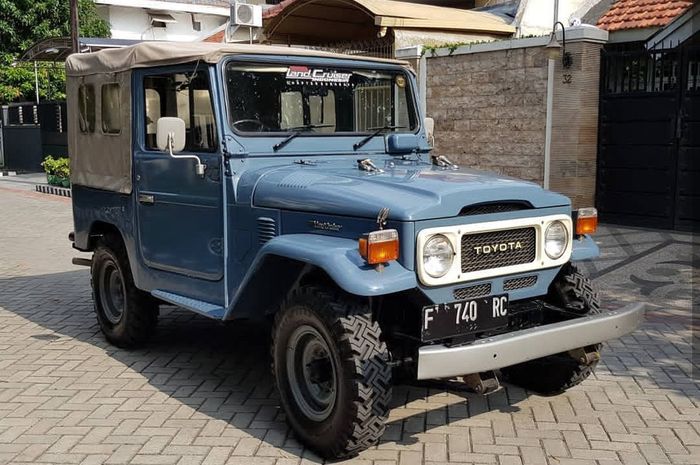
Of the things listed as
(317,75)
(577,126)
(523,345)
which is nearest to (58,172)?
(577,126)

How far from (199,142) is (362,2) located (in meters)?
7.98

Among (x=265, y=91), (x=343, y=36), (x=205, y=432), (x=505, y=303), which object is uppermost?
(x=343, y=36)

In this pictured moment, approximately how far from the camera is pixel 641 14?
1198 centimetres

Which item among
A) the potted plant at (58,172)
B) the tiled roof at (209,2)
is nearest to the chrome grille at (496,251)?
the potted plant at (58,172)

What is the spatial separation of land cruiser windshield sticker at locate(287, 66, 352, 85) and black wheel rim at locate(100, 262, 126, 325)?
7.25 ft

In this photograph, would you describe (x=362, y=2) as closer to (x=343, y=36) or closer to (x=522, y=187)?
(x=343, y=36)

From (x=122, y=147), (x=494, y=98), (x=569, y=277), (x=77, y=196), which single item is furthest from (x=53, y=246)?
(x=569, y=277)

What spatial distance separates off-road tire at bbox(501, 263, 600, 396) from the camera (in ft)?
14.9

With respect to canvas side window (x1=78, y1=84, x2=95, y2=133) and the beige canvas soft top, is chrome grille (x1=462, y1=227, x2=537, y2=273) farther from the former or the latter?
canvas side window (x1=78, y1=84, x2=95, y2=133)

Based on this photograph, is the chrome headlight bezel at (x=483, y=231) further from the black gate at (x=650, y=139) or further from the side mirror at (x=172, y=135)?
the black gate at (x=650, y=139)

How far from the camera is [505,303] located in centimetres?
408

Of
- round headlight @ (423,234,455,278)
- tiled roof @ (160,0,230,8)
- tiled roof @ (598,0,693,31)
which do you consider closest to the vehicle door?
round headlight @ (423,234,455,278)

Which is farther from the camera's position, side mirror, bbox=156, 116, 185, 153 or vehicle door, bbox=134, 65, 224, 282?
vehicle door, bbox=134, 65, 224, 282

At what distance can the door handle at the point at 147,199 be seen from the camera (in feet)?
17.5
